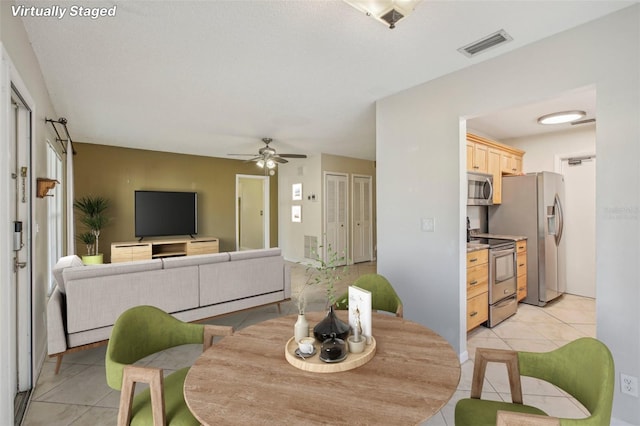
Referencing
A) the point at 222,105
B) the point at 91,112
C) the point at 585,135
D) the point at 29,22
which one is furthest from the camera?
the point at 585,135

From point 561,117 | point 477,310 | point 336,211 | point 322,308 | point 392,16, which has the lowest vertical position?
point 322,308

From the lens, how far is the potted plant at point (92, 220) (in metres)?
5.41

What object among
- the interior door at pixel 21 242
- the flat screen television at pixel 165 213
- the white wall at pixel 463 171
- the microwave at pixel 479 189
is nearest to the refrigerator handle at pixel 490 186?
the microwave at pixel 479 189

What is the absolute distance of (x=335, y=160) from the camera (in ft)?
23.0

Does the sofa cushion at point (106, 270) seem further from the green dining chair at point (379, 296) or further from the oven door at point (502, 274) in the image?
the oven door at point (502, 274)

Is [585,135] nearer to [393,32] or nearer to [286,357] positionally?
[393,32]

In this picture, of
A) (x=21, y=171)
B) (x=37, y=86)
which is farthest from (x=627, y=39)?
(x=37, y=86)

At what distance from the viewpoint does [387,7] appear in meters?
1.46

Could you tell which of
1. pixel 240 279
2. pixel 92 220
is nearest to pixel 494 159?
pixel 240 279

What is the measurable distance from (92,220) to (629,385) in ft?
22.6

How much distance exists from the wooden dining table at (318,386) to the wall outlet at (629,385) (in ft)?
4.43

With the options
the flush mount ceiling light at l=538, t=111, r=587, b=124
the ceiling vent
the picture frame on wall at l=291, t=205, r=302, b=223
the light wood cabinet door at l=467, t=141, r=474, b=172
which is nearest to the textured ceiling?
the ceiling vent

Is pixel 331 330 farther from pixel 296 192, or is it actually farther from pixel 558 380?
pixel 296 192

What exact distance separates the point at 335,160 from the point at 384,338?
5.78 meters
